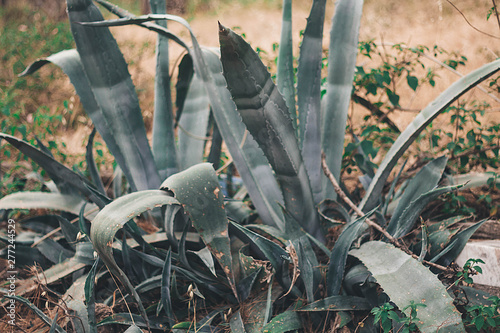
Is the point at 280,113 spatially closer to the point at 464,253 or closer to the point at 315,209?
the point at 315,209

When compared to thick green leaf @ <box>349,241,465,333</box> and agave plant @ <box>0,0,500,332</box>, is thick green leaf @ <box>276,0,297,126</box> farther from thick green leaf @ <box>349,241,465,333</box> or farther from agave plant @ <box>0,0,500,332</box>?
thick green leaf @ <box>349,241,465,333</box>

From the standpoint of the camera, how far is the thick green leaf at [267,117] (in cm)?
108

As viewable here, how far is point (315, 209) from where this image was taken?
1.42 m

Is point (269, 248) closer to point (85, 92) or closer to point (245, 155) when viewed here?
point (245, 155)

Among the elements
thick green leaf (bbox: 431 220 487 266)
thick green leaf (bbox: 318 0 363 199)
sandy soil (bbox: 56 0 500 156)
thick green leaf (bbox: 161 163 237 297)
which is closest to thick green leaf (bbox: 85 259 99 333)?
thick green leaf (bbox: 161 163 237 297)

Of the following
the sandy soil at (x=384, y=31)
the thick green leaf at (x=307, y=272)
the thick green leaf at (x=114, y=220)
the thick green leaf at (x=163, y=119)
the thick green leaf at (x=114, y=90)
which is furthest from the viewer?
the sandy soil at (x=384, y=31)

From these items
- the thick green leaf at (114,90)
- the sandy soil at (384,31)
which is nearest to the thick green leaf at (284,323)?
the thick green leaf at (114,90)

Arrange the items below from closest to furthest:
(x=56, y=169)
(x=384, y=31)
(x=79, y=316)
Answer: (x=79, y=316), (x=56, y=169), (x=384, y=31)

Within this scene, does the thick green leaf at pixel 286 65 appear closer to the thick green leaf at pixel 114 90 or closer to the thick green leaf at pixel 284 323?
the thick green leaf at pixel 114 90

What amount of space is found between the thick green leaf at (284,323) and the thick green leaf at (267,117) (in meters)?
0.33

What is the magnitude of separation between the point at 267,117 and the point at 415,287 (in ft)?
1.87

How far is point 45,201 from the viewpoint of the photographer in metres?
1.66

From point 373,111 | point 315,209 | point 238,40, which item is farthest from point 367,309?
point 373,111

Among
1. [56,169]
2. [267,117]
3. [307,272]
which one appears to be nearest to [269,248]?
[307,272]
